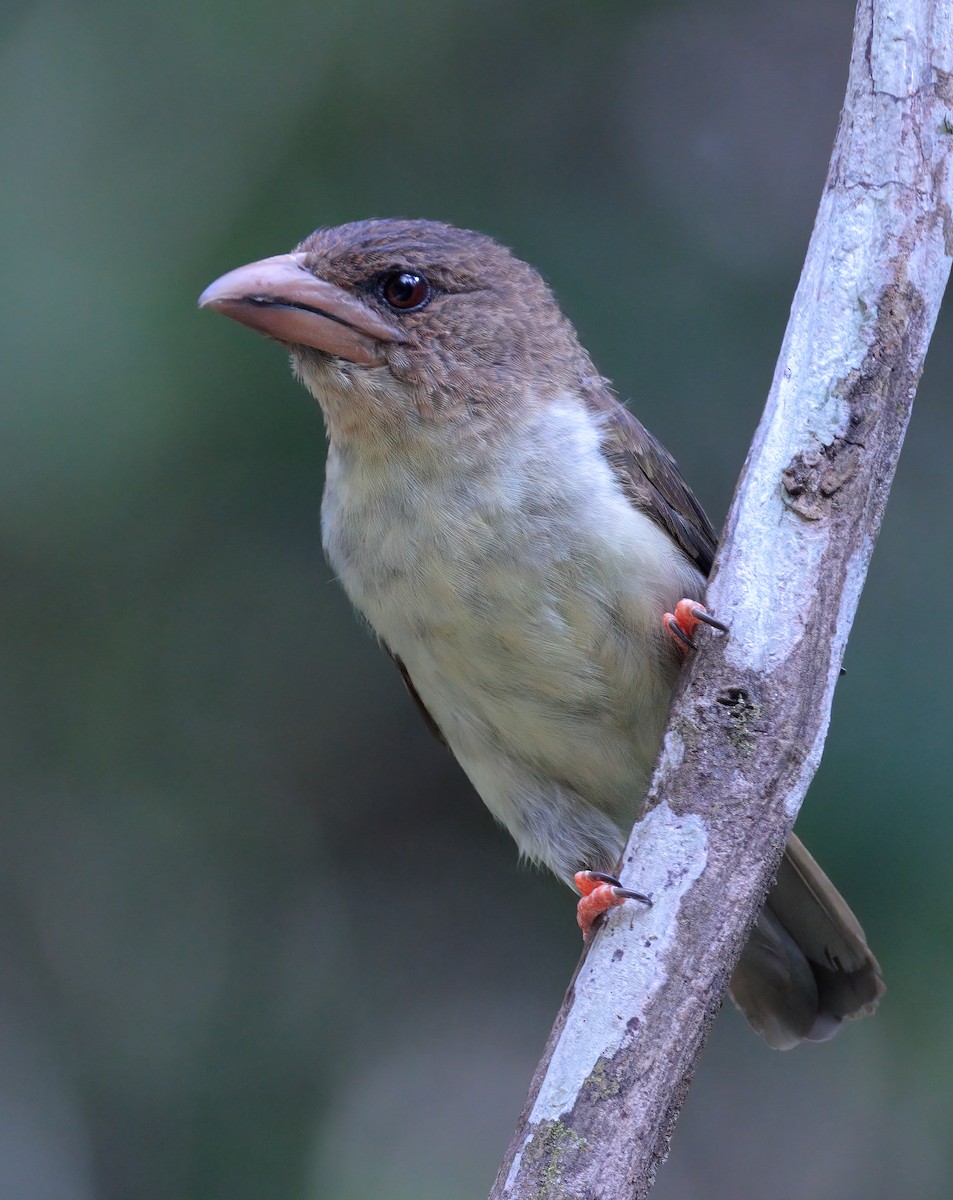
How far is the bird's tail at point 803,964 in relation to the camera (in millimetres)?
3236

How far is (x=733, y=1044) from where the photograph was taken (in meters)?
5.06

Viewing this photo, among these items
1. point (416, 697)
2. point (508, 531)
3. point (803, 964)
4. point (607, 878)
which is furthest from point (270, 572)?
point (607, 878)

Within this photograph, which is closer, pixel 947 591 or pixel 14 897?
pixel 947 591

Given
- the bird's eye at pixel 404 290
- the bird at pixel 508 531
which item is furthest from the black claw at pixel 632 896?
the bird's eye at pixel 404 290

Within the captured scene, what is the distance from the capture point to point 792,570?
250 centimetres

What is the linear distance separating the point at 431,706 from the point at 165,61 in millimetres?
2380

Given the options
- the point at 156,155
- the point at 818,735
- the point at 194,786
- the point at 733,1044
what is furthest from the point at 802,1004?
the point at 156,155

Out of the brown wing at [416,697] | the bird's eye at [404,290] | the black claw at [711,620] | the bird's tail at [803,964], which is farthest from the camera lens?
the brown wing at [416,697]

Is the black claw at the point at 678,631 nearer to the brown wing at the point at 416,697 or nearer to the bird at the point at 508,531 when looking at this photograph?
the bird at the point at 508,531

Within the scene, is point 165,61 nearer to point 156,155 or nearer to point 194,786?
point 156,155

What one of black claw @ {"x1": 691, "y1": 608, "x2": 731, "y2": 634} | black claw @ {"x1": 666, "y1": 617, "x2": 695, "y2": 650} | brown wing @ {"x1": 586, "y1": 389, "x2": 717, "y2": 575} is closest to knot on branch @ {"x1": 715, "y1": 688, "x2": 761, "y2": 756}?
black claw @ {"x1": 691, "y1": 608, "x2": 731, "y2": 634}

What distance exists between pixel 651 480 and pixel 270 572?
180 centimetres

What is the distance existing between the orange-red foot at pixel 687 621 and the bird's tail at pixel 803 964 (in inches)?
27.8

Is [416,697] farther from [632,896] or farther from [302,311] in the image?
[632,896]
